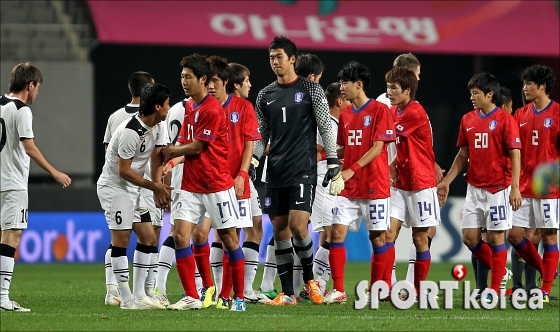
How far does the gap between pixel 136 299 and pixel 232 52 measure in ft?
37.9

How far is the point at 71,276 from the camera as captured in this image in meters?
12.4

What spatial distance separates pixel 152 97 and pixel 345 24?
32.0ft

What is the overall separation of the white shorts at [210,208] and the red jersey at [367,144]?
1.30 meters

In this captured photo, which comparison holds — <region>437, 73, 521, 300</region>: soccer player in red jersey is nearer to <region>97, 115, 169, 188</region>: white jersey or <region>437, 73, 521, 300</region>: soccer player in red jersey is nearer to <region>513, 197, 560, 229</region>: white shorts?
<region>513, 197, 560, 229</region>: white shorts

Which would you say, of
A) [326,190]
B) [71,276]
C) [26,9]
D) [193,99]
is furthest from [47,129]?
[193,99]

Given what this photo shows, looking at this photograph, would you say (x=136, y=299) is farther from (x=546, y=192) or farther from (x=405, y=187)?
(x=546, y=192)

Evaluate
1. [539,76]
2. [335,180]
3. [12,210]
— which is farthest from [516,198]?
[12,210]

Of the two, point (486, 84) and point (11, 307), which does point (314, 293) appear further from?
point (11, 307)

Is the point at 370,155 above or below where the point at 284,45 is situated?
below

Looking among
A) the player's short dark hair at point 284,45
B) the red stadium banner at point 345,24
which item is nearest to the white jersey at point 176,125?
the player's short dark hair at point 284,45

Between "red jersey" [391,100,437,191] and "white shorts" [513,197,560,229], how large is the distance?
2.94ft

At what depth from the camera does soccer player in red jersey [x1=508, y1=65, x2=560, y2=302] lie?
869 cm

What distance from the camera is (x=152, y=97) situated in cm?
757

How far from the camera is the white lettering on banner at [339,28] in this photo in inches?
648
